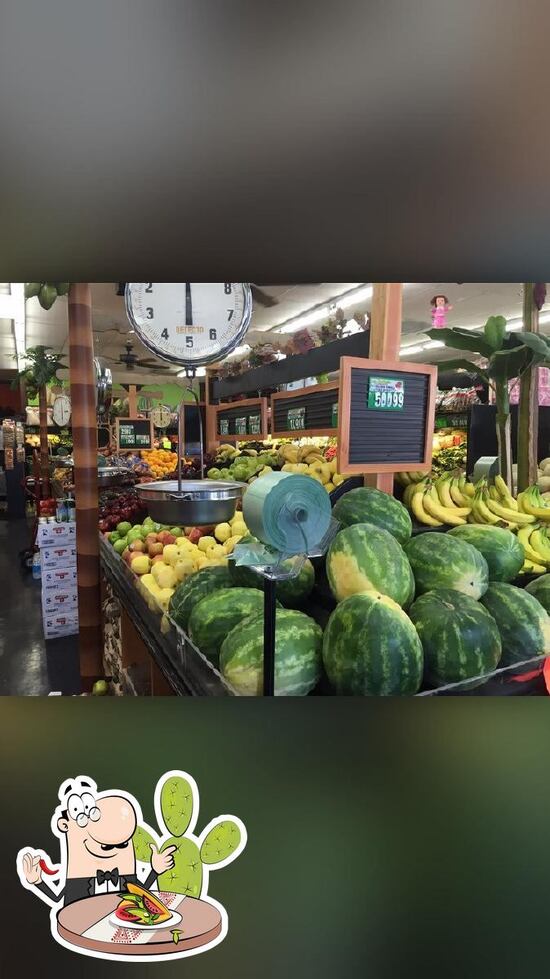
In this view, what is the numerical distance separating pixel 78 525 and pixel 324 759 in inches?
62.3

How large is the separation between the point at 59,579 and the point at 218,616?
260cm

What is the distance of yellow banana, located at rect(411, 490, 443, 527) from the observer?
165 cm

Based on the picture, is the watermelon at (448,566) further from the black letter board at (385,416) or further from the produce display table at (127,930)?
the produce display table at (127,930)

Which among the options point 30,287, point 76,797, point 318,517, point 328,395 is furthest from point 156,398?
point 76,797

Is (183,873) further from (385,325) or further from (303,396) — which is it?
(303,396)

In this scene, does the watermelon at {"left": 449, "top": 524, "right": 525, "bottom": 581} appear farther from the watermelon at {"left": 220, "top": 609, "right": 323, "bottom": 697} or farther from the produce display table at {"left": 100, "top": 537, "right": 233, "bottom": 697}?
the produce display table at {"left": 100, "top": 537, "right": 233, "bottom": 697}

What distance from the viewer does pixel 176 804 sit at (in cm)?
121

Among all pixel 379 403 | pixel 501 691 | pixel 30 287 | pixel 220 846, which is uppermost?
pixel 30 287

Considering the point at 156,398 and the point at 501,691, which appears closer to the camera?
the point at 501,691

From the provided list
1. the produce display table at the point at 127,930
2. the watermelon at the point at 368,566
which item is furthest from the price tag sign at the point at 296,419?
the produce display table at the point at 127,930

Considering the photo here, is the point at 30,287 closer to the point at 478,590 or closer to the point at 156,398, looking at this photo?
the point at 156,398

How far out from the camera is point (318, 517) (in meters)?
0.98

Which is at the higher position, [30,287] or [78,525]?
[30,287]

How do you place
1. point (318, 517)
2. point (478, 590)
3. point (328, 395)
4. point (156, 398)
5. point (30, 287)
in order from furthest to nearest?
1. point (328, 395)
2. point (156, 398)
3. point (30, 287)
4. point (478, 590)
5. point (318, 517)
